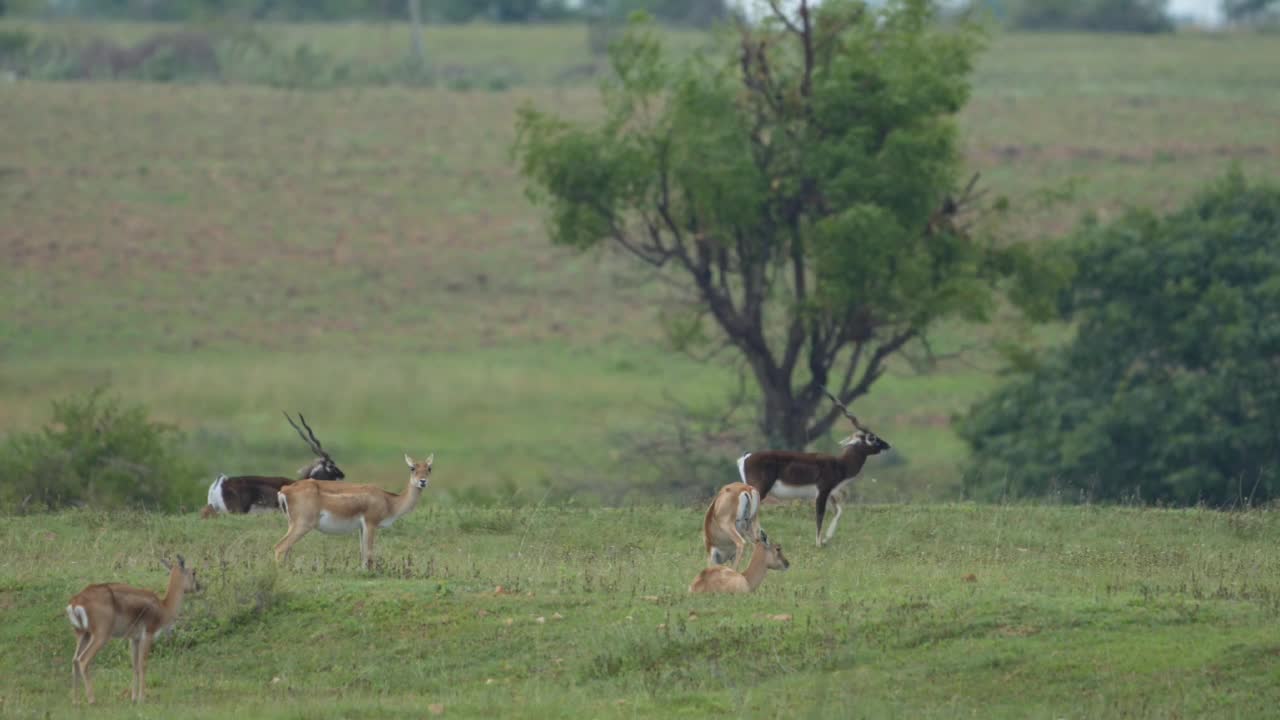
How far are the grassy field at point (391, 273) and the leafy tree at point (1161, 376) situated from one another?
4.67 feet

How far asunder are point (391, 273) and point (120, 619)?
36.1 metres

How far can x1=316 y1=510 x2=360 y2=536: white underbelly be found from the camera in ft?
51.1

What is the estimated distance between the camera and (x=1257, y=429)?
29.6 meters

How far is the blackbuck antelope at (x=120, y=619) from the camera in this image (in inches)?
474

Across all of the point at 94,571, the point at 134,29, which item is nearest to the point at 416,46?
the point at 134,29

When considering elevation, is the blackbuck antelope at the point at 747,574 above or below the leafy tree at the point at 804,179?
below

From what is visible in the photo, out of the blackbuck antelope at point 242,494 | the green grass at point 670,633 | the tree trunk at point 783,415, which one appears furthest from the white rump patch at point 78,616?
the tree trunk at point 783,415

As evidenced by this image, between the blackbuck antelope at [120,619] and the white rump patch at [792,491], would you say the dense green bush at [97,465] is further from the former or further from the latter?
the blackbuck antelope at [120,619]

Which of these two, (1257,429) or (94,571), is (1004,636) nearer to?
(94,571)

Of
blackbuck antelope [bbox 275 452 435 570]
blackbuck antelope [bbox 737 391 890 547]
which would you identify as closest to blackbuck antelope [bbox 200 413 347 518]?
blackbuck antelope [bbox 275 452 435 570]

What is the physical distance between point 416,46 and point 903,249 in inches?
2177

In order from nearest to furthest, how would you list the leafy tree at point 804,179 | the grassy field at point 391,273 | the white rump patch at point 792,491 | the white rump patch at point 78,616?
the white rump patch at point 78,616 < the white rump patch at point 792,491 < the leafy tree at point 804,179 < the grassy field at point 391,273

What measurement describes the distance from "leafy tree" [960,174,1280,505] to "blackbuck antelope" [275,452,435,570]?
15.4 m

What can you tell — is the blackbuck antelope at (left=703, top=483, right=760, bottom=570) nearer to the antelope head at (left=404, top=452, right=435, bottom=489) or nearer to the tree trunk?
the antelope head at (left=404, top=452, right=435, bottom=489)
